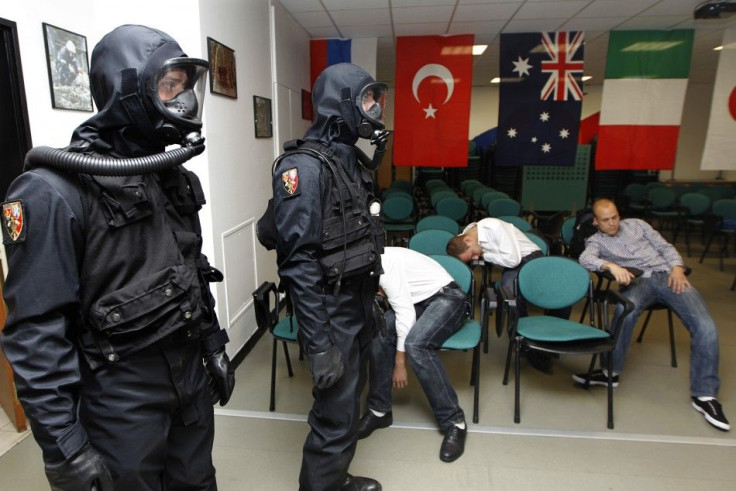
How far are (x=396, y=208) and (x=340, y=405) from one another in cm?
451

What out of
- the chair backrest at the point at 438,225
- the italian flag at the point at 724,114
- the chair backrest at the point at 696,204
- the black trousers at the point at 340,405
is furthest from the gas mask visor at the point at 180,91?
the chair backrest at the point at 696,204

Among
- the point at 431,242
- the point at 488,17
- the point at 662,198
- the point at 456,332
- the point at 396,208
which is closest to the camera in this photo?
the point at 456,332

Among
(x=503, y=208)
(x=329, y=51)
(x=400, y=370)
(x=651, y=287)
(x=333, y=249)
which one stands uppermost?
(x=329, y=51)

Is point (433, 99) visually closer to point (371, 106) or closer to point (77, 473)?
point (371, 106)

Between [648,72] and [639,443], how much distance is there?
4.44 m

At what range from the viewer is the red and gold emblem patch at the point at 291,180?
1669 millimetres

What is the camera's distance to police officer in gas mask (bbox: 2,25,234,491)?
1021mm

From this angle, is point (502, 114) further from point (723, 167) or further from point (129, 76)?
point (129, 76)

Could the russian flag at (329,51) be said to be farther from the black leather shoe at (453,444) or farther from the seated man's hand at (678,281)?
the black leather shoe at (453,444)

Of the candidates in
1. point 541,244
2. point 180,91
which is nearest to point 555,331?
point 541,244

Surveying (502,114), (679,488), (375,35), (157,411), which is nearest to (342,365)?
(157,411)

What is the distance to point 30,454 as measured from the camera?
2385 millimetres

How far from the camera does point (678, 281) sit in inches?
119

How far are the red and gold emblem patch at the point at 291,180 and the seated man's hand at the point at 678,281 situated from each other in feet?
8.79
